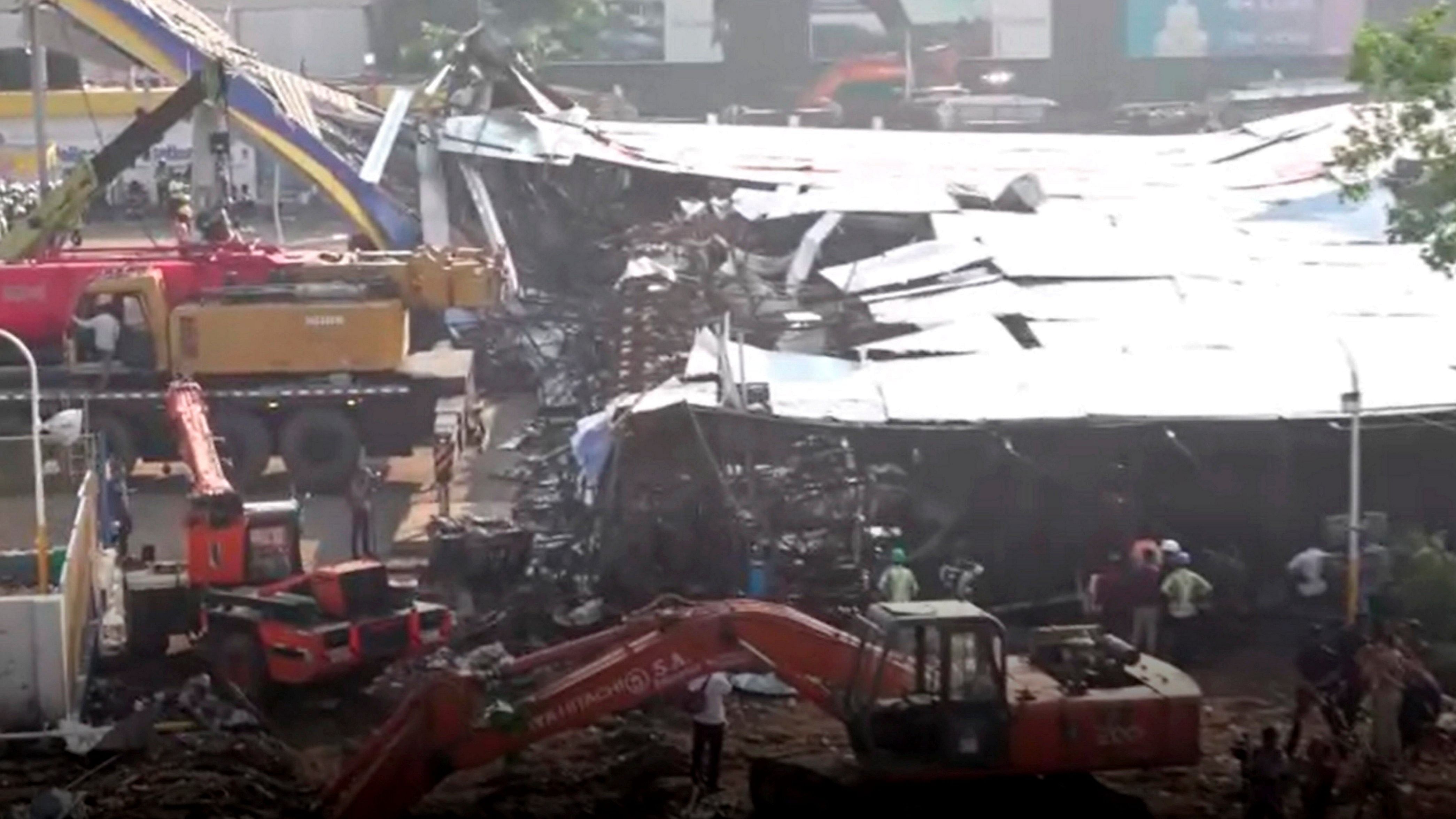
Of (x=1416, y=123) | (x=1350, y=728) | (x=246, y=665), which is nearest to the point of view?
(x=1350, y=728)

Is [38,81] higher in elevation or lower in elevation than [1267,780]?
higher

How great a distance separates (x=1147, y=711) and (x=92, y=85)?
44838mm

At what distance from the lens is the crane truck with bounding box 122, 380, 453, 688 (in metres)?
17.5

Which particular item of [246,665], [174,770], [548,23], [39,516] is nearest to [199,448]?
[246,665]

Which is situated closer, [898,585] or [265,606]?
[265,606]

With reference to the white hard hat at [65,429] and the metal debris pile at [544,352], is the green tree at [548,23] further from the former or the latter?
the white hard hat at [65,429]

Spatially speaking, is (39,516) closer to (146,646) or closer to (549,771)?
(146,646)

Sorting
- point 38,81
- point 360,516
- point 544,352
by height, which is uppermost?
point 38,81

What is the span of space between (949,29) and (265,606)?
51.2m

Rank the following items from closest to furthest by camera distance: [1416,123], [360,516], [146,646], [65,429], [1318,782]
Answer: [1318,782] < [1416,123] < [146,646] < [65,429] < [360,516]

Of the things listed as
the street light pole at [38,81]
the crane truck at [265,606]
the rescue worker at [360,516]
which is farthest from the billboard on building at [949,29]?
the crane truck at [265,606]

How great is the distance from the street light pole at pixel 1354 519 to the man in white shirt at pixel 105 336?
42.3 ft

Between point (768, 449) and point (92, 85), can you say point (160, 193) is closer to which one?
point (92, 85)

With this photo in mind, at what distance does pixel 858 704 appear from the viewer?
1409 centimetres
